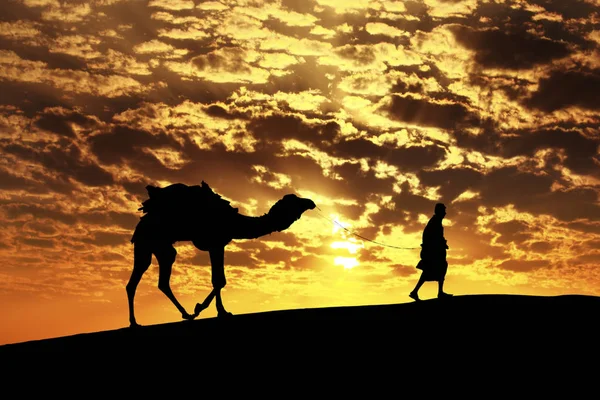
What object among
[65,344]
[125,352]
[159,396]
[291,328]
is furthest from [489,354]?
[65,344]

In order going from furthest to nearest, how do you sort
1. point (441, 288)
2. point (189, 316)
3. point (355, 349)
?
point (441, 288)
point (189, 316)
point (355, 349)

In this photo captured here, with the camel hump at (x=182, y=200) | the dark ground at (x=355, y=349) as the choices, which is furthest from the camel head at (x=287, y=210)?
the dark ground at (x=355, y=349)

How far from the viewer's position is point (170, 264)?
23438mm

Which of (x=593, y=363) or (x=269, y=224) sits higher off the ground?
(x=269, y=224)

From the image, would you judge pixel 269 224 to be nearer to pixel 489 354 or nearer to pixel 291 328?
pixel 291 328

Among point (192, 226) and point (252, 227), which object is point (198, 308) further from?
point (252, 227)

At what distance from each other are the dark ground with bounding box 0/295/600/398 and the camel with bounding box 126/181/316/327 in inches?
66.3

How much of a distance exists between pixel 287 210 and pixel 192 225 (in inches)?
102

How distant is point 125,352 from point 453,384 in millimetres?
7944

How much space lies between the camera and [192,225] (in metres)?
23.0

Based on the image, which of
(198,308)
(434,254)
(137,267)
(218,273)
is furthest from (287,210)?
(434,254)

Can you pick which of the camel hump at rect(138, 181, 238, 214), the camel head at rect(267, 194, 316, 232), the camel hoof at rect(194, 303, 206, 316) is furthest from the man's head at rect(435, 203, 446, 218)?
the camel hoof at rect(194, 303, 206, 316)

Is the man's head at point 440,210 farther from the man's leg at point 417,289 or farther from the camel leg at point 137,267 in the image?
the camel leg at point 137,267

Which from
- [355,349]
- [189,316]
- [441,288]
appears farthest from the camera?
[441,288]
